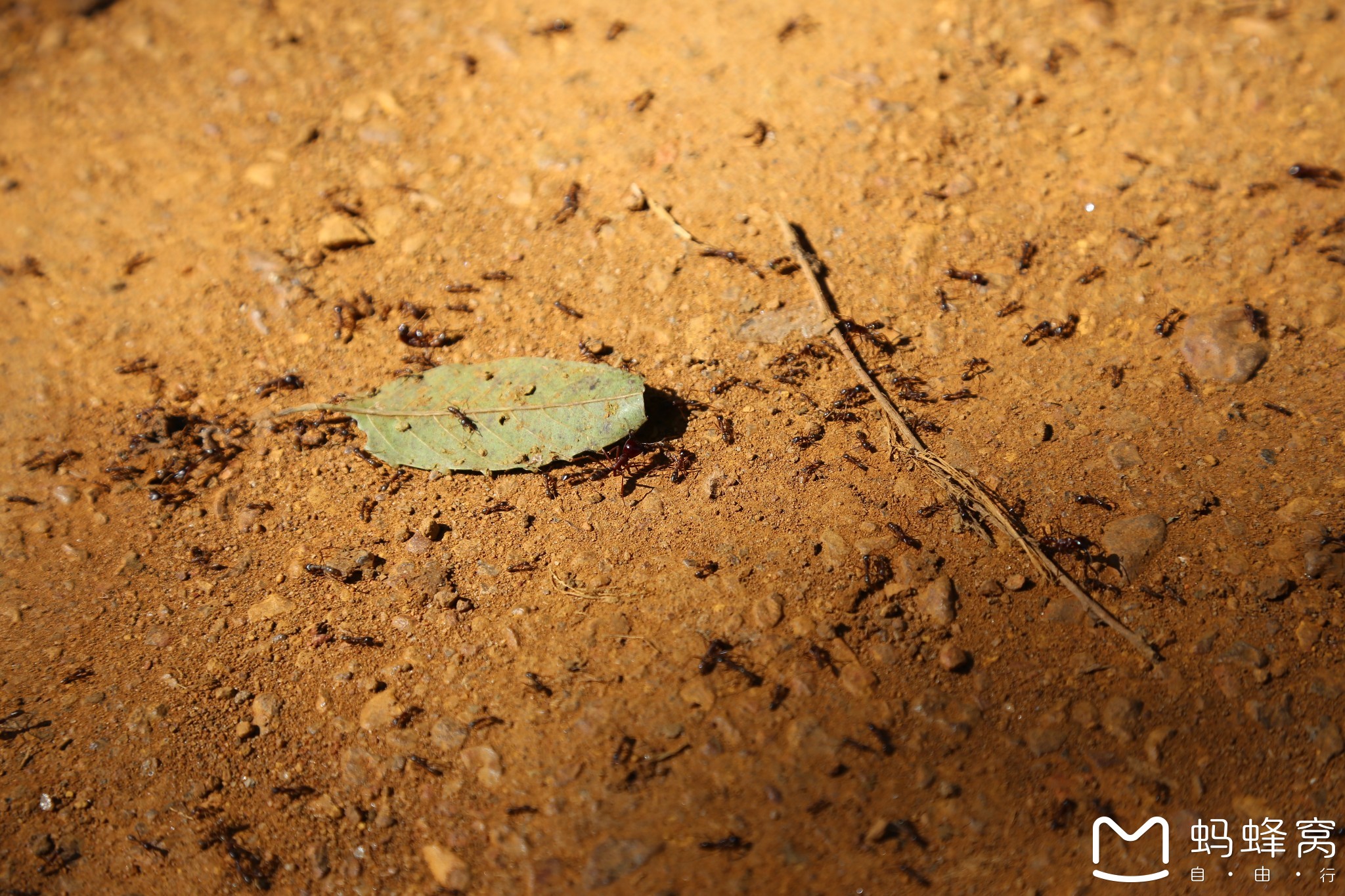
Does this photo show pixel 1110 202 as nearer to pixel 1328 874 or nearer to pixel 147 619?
pixel 1328 874

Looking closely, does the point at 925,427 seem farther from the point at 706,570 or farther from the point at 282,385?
the point at 282,385

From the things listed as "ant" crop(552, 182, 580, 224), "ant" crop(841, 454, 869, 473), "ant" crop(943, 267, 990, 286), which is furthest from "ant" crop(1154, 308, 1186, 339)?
"ant" crop(552, 182, 580, 224)

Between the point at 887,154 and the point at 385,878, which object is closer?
the point at 385,878

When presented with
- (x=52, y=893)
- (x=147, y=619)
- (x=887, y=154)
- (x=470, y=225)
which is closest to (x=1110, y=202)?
(x=887, y=154)

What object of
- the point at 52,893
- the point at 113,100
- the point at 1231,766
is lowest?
the point at 1231,766

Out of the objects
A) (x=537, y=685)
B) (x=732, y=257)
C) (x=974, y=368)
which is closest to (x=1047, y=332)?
(x=974, y=368)
